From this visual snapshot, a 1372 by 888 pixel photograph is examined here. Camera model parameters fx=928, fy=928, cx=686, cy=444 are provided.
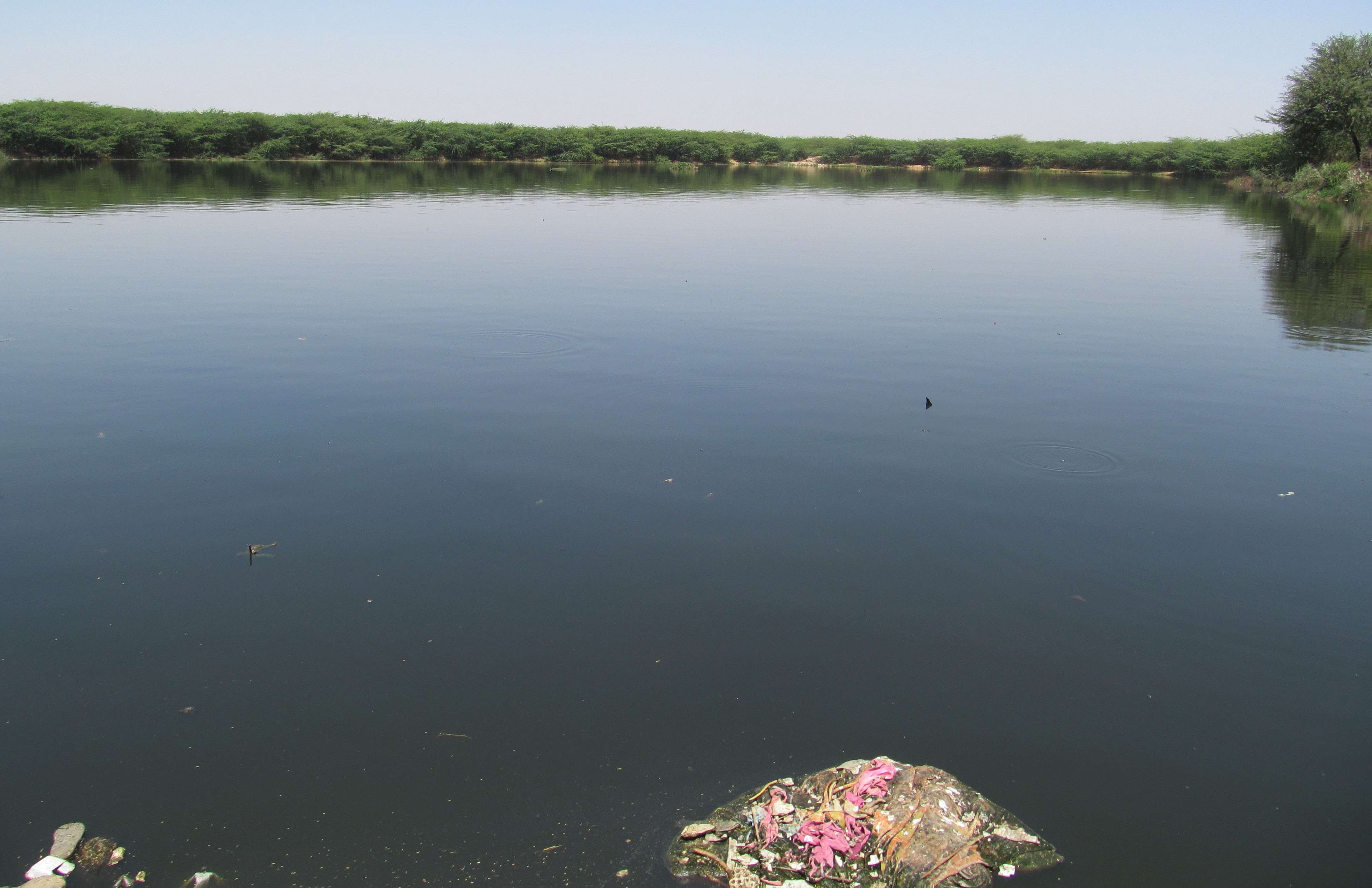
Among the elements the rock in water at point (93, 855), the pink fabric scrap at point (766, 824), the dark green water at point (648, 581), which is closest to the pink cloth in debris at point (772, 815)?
the pink fabric scrap at point (766, 824)

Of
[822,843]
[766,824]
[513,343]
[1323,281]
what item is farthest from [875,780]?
[1323,281]

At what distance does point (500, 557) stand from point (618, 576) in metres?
0.73

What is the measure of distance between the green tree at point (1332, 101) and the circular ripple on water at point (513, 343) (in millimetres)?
47041

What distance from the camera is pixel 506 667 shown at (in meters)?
4.37

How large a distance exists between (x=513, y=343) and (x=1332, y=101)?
49.0 metres

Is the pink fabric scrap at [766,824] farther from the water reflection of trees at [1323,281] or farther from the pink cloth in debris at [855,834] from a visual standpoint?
the water reflection of trees at [1323,281]

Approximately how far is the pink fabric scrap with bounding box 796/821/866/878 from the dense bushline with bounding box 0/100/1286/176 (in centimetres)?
5846

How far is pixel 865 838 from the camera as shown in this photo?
338 cm

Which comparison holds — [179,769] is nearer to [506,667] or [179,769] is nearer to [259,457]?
[506,667]

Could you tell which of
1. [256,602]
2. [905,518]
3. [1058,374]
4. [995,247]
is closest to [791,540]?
[905,518]

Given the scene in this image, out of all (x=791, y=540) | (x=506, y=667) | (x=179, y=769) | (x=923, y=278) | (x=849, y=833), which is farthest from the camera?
(x=923, y=278)

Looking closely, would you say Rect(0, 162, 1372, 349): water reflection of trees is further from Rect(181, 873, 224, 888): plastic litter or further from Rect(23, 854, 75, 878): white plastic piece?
Rect(23, 854, 75, 878): white plastic piece

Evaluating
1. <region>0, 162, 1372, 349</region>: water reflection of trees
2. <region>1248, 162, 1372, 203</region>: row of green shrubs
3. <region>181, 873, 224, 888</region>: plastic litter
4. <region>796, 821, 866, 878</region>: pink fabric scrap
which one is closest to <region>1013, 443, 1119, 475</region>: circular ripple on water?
<region>796, 821, 866, 878</region>: pink fabric scrap

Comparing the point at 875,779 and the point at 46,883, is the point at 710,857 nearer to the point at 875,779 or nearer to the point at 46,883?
the point at 875,779
